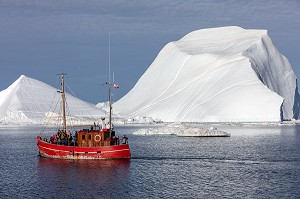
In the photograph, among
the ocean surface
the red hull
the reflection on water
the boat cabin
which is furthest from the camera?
the boat cabin

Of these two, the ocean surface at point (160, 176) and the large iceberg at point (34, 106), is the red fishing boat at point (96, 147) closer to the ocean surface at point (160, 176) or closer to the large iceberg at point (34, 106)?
the ocean surface at point (160, 176)

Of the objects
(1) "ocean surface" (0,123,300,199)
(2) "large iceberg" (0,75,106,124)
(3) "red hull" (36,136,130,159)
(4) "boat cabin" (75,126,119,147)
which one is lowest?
(1) "ocean surface" (0,123,300,199)

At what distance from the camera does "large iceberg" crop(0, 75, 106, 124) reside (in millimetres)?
165188

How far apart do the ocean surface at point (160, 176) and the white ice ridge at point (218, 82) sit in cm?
9022

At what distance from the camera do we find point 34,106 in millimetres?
174625

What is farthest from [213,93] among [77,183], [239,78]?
[77,183]

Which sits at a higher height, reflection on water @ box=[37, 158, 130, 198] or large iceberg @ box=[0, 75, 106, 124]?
large iceberg @ box=[0, 75, 106, 124]

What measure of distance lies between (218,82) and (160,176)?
120981 millimetres

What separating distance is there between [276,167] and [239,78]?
11306 cm

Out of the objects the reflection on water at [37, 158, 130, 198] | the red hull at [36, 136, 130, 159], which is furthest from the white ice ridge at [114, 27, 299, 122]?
the reflection on water at [37, 158, 130, 198]

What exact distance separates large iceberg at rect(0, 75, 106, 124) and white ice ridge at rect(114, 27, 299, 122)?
526 inches

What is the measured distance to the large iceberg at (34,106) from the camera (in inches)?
6503

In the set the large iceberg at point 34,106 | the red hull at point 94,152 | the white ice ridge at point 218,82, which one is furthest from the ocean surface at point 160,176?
the large iceberg at point 34,106

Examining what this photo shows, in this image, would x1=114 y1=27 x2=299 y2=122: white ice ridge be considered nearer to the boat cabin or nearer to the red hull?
the red hull
